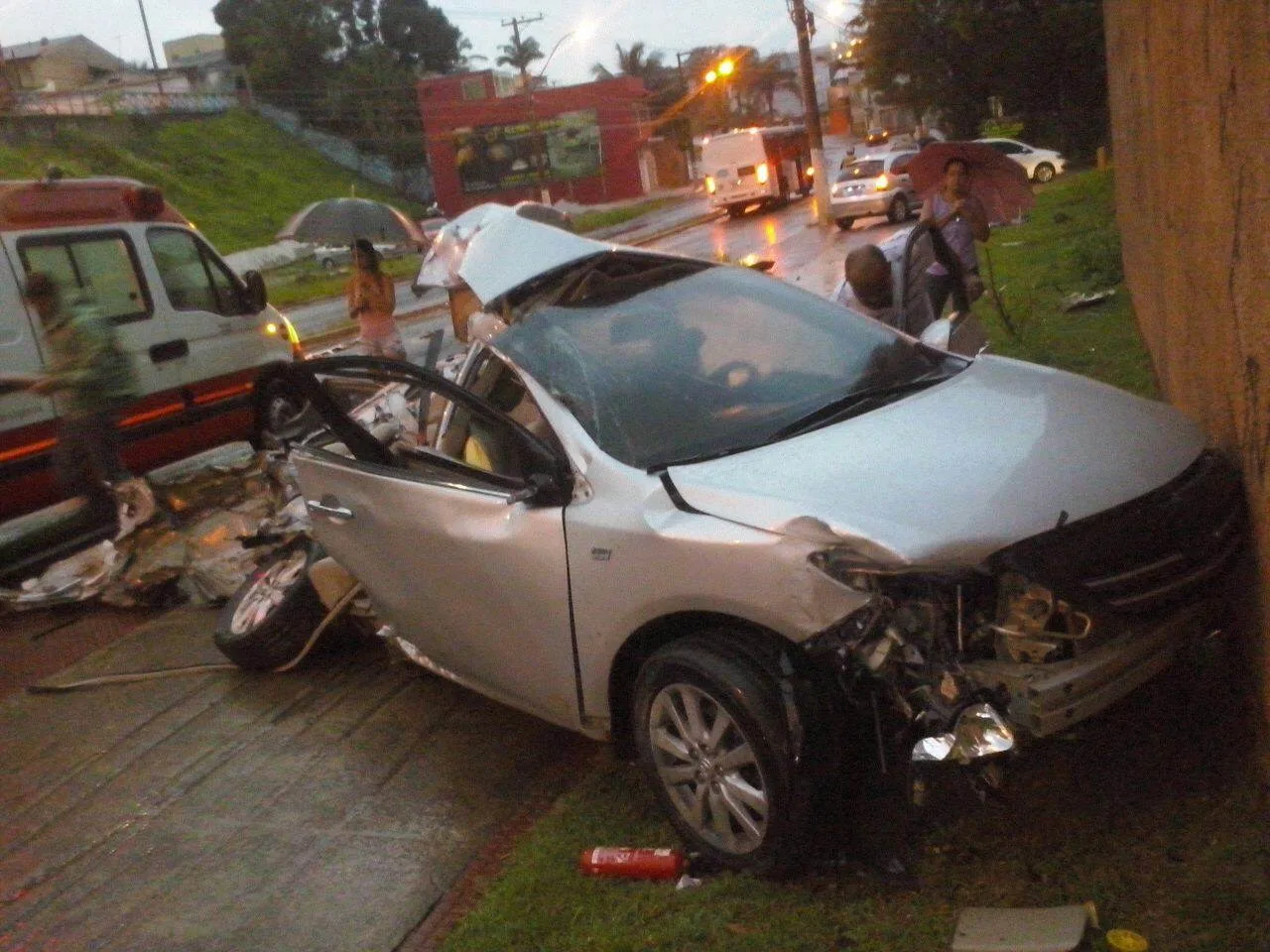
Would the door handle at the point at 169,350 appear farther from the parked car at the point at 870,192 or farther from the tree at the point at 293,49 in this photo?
the tree at the point at 293,49

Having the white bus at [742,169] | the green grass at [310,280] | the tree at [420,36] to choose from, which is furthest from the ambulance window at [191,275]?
the tree at [420,36]

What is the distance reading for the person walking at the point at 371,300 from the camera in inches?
385

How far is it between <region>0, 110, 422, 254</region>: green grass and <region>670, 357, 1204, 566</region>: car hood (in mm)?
41942

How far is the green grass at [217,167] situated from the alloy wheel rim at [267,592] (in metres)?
38.7

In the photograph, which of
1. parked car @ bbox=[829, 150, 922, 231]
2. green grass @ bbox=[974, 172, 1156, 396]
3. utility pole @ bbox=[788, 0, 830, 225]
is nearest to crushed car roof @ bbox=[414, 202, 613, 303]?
green grass @ bbox=[974, 172, 1156, 396]

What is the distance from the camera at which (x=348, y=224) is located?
10125 millimetres

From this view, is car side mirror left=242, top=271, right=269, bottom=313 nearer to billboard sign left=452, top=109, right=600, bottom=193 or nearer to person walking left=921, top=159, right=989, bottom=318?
person walking left=921, top=159, right=989, bottom=318

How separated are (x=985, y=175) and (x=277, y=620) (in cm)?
461

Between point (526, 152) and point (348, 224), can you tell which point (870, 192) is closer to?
point (348, 224)

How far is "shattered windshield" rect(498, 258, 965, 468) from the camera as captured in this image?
3996 millimetres

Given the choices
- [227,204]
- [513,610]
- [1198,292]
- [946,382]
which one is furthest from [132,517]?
[227,204]

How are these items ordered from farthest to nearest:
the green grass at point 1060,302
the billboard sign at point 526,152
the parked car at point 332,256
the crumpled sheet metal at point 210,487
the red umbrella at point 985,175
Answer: the billboard sign at point 526,152
the parked car at point 332,256
the green grass at point 1060,302
the crumpled sheet metal at point 210,487
the red umbrella at point 985,175

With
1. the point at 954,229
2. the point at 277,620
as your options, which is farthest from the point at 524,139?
the point at 277,620

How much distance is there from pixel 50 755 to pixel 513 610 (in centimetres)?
274
